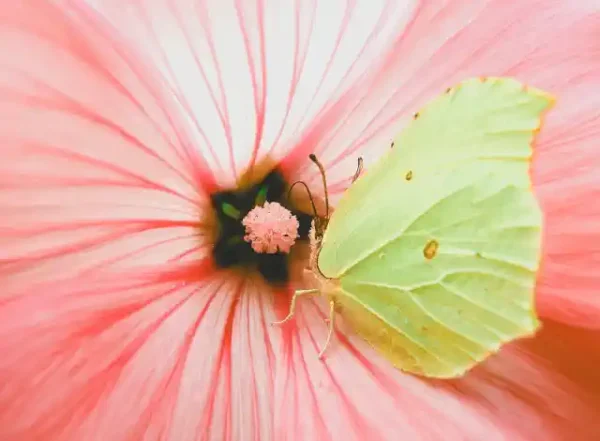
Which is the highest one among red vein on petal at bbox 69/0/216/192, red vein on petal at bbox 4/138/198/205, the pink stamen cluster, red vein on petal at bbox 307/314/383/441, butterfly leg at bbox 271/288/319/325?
red vein on petal at bbox 69/0/216/192

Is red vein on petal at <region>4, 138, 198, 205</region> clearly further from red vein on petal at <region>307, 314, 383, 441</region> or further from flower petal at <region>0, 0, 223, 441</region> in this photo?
red vein on petal at <region>307, 314, 383, 441</region>

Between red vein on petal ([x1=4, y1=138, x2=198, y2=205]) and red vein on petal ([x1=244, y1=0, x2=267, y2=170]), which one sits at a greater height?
red vein on petal ([x1=244, y1=0, x2=267, y2=170])

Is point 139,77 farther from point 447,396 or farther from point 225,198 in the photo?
point 447,396

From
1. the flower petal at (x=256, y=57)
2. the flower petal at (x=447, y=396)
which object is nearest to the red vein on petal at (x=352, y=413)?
the flower petal at (x=447, y=396)

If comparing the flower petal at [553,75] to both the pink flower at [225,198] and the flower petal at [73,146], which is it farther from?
the flower petal at [73,146]

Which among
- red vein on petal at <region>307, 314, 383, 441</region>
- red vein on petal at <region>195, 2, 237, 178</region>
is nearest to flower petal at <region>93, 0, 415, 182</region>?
red vein on petal at <region>195, 2, 237, 178</region>

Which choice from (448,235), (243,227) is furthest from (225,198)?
(448,235)

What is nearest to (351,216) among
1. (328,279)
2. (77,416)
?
(328,279)
